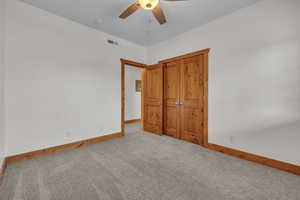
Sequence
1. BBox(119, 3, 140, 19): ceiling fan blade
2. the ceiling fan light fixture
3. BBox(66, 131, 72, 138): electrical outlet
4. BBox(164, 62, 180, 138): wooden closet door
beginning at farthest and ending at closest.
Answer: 1. BBox(164, 62, 180, 138): wooden closet door
2. BBox(66, 131, 72, 138): electrical outlet
3. BBox(119, 3, 140, 19): ceiling fan blade
4. the ceiling fan light fixture

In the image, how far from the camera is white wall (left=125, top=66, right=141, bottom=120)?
217 inches

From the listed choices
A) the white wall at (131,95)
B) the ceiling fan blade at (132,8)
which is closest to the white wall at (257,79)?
the ceiling fan blade at (132,8)

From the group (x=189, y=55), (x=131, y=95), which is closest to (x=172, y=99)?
(x=189, y=55)

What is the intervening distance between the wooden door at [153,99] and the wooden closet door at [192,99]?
0.69 metres

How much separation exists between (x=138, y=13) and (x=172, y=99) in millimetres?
2169

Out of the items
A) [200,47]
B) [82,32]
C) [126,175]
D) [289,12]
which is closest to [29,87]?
[82,32]

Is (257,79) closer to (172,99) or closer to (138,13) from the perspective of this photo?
(172,99)

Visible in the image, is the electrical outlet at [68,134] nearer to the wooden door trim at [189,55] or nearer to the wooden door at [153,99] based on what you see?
the wooden door at [153,99]

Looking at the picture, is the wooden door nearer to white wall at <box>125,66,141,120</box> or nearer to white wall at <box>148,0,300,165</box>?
white wall at <box>148,0,300,165</box>

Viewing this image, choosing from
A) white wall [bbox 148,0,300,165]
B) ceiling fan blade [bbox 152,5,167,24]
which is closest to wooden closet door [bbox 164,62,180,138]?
white wall [bbox 148,0,300,165]

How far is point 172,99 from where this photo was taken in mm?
3414

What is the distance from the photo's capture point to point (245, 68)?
219 cm

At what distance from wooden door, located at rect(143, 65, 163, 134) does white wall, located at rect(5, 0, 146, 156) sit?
1.08m

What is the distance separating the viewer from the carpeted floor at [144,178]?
1.37 m
